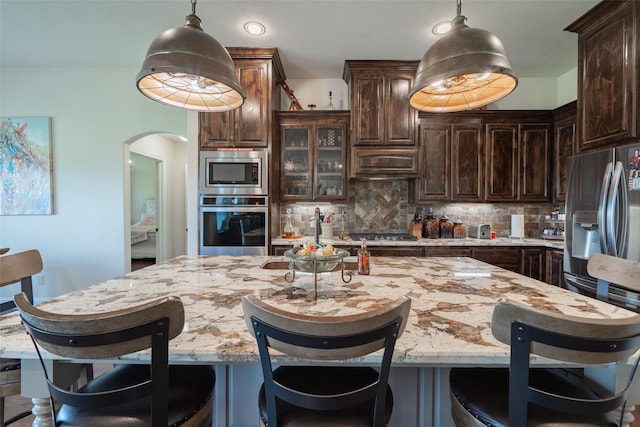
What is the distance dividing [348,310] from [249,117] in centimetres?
261

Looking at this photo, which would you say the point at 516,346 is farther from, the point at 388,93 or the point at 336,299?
the point at 388,93

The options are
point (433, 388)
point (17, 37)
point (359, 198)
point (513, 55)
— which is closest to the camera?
point (433, 388)

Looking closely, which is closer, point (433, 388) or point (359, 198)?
point (433, 388)

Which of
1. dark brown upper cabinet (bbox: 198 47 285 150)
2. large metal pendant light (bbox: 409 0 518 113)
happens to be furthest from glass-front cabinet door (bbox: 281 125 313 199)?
large metal pendant light (bbox: 409 0 518 113)

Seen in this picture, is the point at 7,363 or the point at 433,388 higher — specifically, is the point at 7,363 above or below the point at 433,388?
above

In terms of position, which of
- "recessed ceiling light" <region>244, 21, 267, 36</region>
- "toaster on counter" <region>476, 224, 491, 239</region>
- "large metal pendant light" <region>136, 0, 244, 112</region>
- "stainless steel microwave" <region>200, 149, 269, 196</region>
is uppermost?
"recessed ceiling light" <region>244, 21, 267, 36</region>

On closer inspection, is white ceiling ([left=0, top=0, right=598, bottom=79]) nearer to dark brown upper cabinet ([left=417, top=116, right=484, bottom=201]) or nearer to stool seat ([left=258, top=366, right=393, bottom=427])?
dark brown upper cabinet ([left=417, top=116, right=484, bottom=201])

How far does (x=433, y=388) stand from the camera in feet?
4.16

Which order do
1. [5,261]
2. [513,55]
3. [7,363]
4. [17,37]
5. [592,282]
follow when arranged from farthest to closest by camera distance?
[513,55], [17,37], [592,282], [5,261], [7,363]

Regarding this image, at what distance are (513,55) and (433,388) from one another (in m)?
3.57

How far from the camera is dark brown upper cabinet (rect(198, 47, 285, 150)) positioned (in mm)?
3025

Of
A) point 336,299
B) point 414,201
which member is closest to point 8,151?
point 336,299

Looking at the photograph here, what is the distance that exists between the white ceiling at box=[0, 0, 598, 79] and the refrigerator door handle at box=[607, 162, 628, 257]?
1.46m

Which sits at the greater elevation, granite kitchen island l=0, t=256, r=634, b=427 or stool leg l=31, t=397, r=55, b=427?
granite kitchen island l=0, t=256, r=634, b=427
